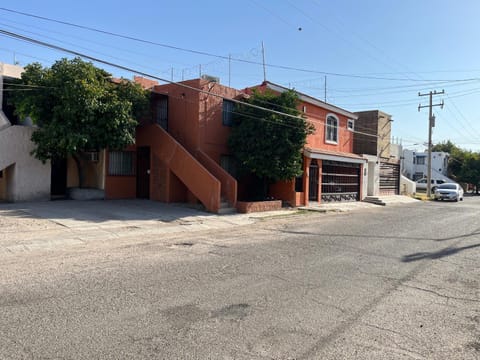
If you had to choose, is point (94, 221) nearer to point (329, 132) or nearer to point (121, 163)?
point (121, 163)

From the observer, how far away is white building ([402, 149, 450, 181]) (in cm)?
6062

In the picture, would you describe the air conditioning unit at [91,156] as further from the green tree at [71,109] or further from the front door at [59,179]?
the green tree at [71,109]

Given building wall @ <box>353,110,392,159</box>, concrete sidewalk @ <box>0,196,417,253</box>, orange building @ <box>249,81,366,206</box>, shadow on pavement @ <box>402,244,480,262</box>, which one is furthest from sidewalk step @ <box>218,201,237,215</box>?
building wall @ <box>353,110,392,159</box>

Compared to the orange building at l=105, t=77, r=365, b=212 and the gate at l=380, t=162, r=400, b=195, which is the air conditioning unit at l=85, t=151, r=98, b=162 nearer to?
the orange building at l=105, t=77, r=365, b=212

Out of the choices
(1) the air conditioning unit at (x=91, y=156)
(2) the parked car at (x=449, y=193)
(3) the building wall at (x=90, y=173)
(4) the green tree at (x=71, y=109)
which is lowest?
(2) the parked car at (x=449, y=193)

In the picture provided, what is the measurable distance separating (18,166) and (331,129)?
18.7 m

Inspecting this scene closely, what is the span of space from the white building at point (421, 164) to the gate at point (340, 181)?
38.2 metres

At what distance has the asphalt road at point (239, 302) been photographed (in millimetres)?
3812

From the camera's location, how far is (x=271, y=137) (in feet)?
55.3

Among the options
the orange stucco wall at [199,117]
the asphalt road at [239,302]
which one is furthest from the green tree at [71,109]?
the asphalt road at [239,302]

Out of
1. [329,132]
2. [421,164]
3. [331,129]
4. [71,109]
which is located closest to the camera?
[71,109]

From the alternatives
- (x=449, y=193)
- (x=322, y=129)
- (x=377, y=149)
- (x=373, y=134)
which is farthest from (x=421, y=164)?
Result: (x=322, y=129)

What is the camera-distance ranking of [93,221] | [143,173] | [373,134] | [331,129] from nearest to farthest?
[93,221], [143,173], [331,129], [373,134]

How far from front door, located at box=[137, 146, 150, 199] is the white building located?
51.0 metres
